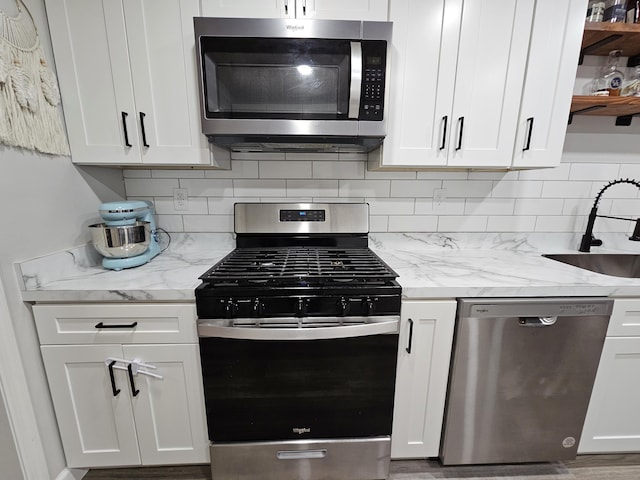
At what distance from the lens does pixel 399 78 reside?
117cm

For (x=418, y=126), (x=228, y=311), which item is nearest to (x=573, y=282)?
(x=418, y=126)

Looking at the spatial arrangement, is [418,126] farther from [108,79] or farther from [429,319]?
[108,79]

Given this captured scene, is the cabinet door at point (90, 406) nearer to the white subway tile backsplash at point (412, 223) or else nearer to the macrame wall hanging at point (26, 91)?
the macrame wall hanging at point (26, 91)

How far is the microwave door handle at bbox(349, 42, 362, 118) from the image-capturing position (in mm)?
1058

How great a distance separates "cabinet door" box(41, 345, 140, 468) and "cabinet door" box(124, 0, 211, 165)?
0.87 metres

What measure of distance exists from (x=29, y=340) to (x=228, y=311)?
2.57ft

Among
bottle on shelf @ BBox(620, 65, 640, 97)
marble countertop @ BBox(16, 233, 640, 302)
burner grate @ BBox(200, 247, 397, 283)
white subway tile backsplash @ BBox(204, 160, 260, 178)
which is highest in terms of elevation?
bottle on shelf @ BBox(620, 65, 640, 97)

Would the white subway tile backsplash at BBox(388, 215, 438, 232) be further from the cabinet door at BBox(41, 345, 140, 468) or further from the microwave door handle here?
the cabinet door at BBox(41, 345, 140, 468)

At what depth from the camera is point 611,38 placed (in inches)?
50.6

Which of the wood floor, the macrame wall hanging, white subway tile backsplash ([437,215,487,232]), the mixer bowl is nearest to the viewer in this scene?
the macrame wall hanging

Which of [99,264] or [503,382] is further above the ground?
[99,264]

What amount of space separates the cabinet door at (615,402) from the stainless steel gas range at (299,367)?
941mm

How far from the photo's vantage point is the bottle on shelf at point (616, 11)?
1.23 m

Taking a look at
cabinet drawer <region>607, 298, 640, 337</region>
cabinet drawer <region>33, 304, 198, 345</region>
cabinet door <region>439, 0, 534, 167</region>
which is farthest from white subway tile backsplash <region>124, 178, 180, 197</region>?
cabinet drawer <region>607, 298, 640, 337</region>
